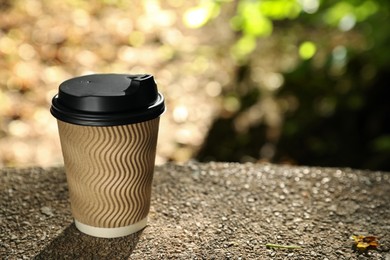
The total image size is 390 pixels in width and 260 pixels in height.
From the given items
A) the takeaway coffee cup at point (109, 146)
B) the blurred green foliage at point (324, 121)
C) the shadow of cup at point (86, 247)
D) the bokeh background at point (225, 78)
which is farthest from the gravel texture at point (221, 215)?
the blurred green foliage at point (324, 121)

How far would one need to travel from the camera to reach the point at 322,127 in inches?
180

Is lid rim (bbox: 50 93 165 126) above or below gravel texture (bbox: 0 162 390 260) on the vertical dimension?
above

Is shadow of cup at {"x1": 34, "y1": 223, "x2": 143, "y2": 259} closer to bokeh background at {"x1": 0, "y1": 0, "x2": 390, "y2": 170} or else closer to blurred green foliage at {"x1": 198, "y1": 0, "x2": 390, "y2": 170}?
bokeh background at {"x1": 0, "y1": 0, "x2": 390, "y2": 170}

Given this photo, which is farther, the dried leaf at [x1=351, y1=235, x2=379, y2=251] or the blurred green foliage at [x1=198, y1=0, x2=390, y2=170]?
the blurred green foliage at [x1=198, y1=0, x2=390, y2=170]

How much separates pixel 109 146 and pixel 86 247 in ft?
1.39

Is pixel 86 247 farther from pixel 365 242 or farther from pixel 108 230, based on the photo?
pixel 365 242

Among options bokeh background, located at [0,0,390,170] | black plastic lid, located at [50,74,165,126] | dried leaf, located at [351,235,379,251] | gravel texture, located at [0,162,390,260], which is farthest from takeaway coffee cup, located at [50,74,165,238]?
bokeh background, located at [0,0,390,170]

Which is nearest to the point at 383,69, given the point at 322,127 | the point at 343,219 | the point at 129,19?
the point at 322,127

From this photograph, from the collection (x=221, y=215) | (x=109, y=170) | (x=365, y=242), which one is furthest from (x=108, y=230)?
(x=365, y=242)

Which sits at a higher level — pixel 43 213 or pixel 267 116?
pixel 43 213

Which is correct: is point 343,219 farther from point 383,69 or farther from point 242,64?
point 242,64

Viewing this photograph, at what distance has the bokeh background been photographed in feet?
14.0

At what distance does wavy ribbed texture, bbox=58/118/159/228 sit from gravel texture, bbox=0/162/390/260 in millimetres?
110

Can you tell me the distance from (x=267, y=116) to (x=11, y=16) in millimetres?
2571
